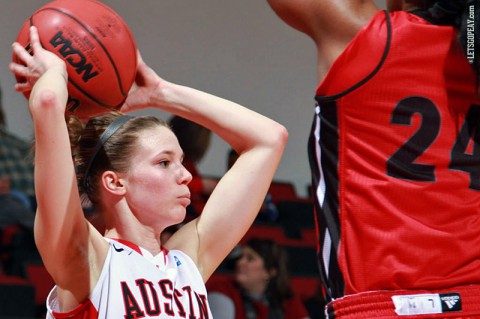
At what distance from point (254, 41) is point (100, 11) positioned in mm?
5418

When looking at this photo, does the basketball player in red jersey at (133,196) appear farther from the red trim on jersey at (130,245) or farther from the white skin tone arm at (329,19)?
the white skin tone arm at (329,19)

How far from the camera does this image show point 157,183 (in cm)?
212

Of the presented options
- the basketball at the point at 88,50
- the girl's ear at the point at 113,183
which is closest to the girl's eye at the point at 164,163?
the girl's ear at the point at 113,183

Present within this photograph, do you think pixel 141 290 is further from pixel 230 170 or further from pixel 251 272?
pixel 251 272

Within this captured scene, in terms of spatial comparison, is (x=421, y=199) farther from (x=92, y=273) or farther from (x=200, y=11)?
(x=200, y=11)

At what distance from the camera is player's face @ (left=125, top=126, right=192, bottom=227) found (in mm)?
2115

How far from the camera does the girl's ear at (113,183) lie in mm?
2146

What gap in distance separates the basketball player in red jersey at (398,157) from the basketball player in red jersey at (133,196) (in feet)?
1.15

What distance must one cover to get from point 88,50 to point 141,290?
2.11 feet

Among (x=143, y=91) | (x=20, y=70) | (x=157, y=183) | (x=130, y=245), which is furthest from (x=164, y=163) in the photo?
(x=20, y=70)

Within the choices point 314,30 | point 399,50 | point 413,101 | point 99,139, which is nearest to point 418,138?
point 413,101

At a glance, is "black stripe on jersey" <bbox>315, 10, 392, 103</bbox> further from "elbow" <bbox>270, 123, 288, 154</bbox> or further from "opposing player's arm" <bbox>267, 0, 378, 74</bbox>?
"elbow" <bbox>270, 123, 288, 154</bbox>

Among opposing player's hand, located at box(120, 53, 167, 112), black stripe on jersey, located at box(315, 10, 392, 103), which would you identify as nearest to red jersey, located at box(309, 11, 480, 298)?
black stripe on jersey, located at box(315, 10, 392, 103)

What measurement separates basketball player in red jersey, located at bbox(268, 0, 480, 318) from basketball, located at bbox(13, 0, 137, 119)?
1.58ft
